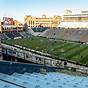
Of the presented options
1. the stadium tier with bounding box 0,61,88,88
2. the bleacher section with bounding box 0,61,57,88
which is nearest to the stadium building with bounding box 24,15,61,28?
the bleacher section with bounding box 0,61,57,88

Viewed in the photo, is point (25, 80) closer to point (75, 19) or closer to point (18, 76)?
point (18, 76)

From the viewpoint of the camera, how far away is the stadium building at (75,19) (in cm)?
11406

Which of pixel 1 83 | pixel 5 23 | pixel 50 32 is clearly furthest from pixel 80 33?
pixel 1 83

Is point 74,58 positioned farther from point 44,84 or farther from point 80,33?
point 80,33

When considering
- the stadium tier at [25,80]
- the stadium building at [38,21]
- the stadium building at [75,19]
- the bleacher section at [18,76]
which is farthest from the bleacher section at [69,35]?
the stadium tier at [25,80]

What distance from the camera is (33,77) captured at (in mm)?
18000

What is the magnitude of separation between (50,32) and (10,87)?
8389 cm

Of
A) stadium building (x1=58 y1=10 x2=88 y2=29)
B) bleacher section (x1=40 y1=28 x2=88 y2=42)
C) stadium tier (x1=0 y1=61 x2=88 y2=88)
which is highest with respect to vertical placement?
stadium building (x1=58 y1=10 x2=88 y2=29)

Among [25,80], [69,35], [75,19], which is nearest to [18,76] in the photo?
[25,80]

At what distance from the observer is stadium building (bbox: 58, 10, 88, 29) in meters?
114

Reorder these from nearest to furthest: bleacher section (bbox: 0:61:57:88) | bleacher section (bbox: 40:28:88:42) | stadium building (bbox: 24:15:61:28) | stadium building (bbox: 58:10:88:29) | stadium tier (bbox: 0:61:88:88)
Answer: bleacher section (bbox: 0:61:57:88) < stadium tier (bbox: 0:61:88:88) < bleacher section (bbox: 40:28:88:42) < stadium building (bbox: 58:10:88:29) < stadium building (bbox: 24:15:61:28)

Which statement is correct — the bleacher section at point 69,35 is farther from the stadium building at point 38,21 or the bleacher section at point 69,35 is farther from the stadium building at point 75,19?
the stadium building at point 38,21

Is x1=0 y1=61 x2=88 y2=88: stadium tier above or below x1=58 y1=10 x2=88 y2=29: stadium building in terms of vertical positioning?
below

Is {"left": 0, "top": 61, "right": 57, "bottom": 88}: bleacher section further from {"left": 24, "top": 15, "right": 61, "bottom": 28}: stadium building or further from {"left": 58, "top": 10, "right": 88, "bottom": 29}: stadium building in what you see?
{"left": 24, "top": 15, "right": 61, "bottom": 28}: stadium building
